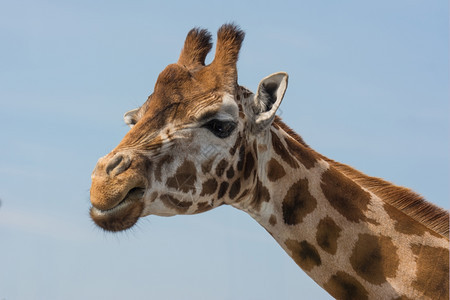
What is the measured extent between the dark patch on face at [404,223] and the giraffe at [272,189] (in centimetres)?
1

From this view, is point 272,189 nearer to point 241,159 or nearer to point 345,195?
point 241,159

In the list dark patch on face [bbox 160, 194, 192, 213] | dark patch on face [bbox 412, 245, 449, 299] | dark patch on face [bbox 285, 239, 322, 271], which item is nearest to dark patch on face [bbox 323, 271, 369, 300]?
dark patch on face [bbox 285, 239, 322, 271]

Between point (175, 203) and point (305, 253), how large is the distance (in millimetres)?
1754

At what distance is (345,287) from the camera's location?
308 inches

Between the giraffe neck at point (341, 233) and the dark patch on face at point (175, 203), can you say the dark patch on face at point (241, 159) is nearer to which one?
the giraffe neck at point (341, 233)

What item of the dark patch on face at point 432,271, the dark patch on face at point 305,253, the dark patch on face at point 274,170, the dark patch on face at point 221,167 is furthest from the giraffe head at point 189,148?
the dark patch on face at point 432,271

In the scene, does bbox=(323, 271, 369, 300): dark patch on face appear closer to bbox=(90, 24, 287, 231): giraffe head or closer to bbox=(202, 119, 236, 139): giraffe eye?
bbox=(90, 24, 287, 231): giraffe head

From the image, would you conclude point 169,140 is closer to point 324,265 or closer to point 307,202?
point 307,202

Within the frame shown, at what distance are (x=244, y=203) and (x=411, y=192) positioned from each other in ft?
7.55

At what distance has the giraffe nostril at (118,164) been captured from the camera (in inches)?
274

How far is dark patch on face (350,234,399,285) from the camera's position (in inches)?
305

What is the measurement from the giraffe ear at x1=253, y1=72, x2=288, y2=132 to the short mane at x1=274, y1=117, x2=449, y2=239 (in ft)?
1.86

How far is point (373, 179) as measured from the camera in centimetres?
874

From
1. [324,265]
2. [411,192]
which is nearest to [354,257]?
[324,265]
